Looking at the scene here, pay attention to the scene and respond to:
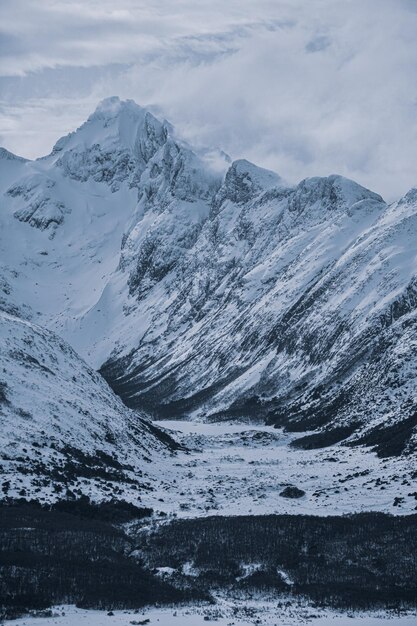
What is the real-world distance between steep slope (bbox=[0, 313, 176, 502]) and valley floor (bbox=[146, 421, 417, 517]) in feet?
14.8

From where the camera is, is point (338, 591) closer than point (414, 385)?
Yes

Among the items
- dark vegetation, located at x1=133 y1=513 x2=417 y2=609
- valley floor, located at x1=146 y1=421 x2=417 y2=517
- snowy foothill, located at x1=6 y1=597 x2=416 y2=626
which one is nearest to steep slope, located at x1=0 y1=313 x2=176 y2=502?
valley floor, located at x1=146 y1=421 x2=417 y2=517

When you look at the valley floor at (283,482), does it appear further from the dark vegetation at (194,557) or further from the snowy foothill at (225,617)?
the snowy foothill at (225,617)

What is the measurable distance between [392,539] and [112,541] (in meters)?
23.8

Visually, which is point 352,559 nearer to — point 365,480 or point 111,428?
point 365,480

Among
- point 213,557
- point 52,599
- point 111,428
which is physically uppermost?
point 111,428

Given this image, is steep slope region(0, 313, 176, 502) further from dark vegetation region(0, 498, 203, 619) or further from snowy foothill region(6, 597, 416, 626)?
snowy foothill region(6, 597, 416, 626)

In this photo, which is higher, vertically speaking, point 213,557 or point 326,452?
point 326,452

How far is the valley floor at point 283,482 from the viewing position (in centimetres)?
9888

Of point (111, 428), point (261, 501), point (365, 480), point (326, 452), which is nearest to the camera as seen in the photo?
point (261, 501)

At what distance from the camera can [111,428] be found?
13425 centimetres

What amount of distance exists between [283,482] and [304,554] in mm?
40740

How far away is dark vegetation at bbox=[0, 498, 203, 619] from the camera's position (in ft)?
200

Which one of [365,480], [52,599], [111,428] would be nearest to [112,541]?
[52,599]
